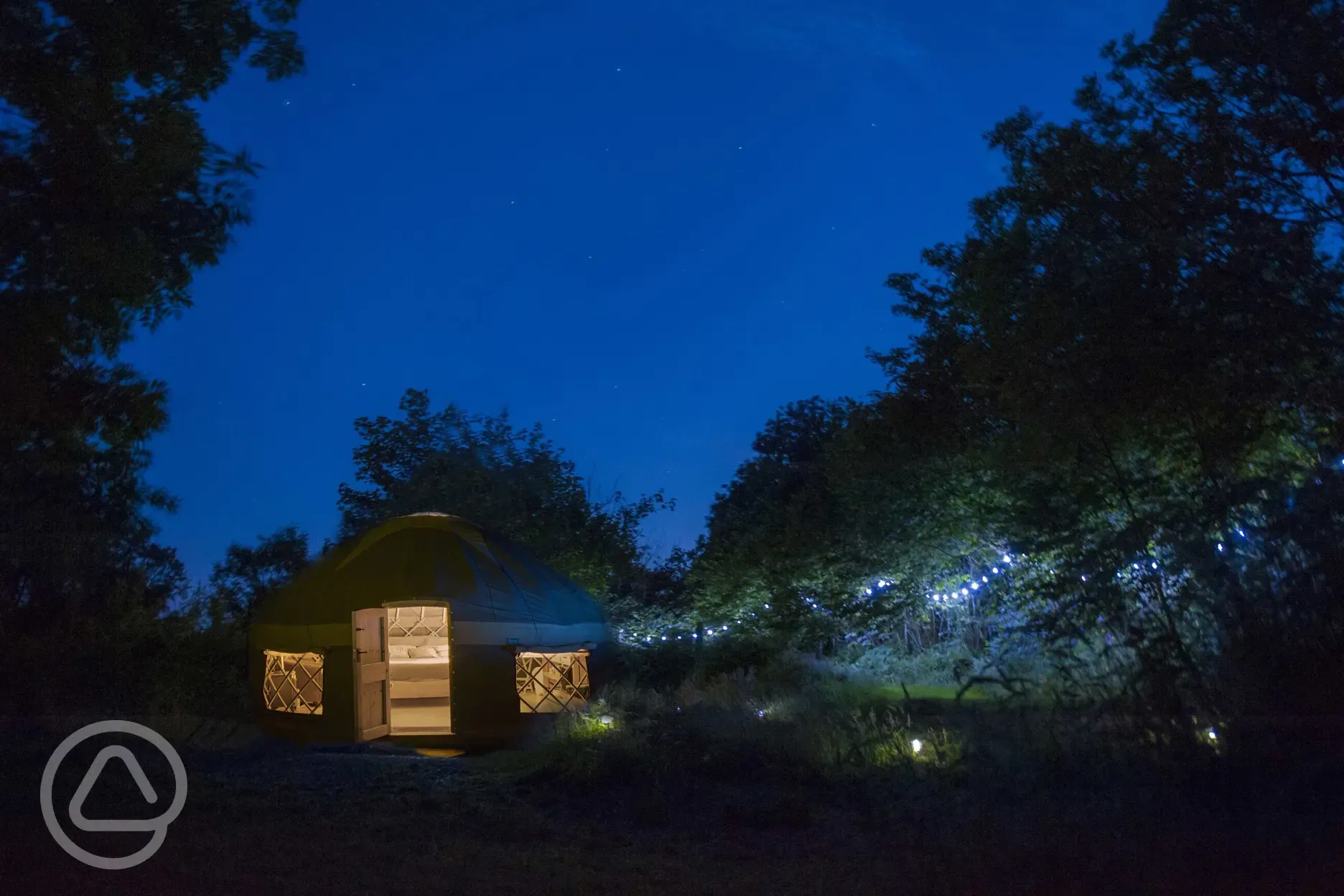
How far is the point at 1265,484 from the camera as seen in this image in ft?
22.5

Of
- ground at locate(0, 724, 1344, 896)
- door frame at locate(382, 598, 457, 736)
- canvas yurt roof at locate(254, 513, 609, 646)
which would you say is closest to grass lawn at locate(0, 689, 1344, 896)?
ground at locate(0, 724, 1344, 896)

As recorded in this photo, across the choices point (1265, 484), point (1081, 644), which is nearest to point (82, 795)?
point (1081, 644)

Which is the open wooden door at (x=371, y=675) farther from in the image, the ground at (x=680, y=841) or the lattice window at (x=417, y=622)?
the ground at (x=680, y=841)

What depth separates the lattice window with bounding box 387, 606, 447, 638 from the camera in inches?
533

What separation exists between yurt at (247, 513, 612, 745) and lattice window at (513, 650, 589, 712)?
0.01 meters

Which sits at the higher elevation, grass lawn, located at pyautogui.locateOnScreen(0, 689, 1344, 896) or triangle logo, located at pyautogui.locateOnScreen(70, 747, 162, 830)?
triangle logo, located at pyautogui.locateOnScreen(70, 747, 162, 830)

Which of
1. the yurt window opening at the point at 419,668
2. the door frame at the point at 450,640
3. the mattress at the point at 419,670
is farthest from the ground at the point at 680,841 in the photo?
the mattress at the point at 419,670

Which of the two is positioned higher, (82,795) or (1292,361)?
(1292,361)

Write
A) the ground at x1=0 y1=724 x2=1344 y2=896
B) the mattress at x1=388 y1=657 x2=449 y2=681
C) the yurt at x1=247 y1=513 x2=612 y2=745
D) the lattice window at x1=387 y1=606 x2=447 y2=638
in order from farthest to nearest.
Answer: the lattice window at x1=387 y1=606 x2=447 y2=638
the mattress at x1=388 y1=657 x2=449 y2=681
the yurt at x1=247 y1=513 x2=612 y2=745
the ground at x1=0 y1=724 x2=1344 y2=896

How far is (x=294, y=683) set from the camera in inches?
474

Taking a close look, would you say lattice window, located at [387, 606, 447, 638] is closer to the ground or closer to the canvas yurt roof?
the canvas yurt roof

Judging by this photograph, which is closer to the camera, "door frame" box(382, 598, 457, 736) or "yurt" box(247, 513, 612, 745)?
"door frame" box(382, 598, 457, 736)

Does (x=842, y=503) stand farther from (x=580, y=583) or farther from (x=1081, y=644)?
(x=1081, y=644)

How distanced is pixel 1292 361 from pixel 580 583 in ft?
37.7
